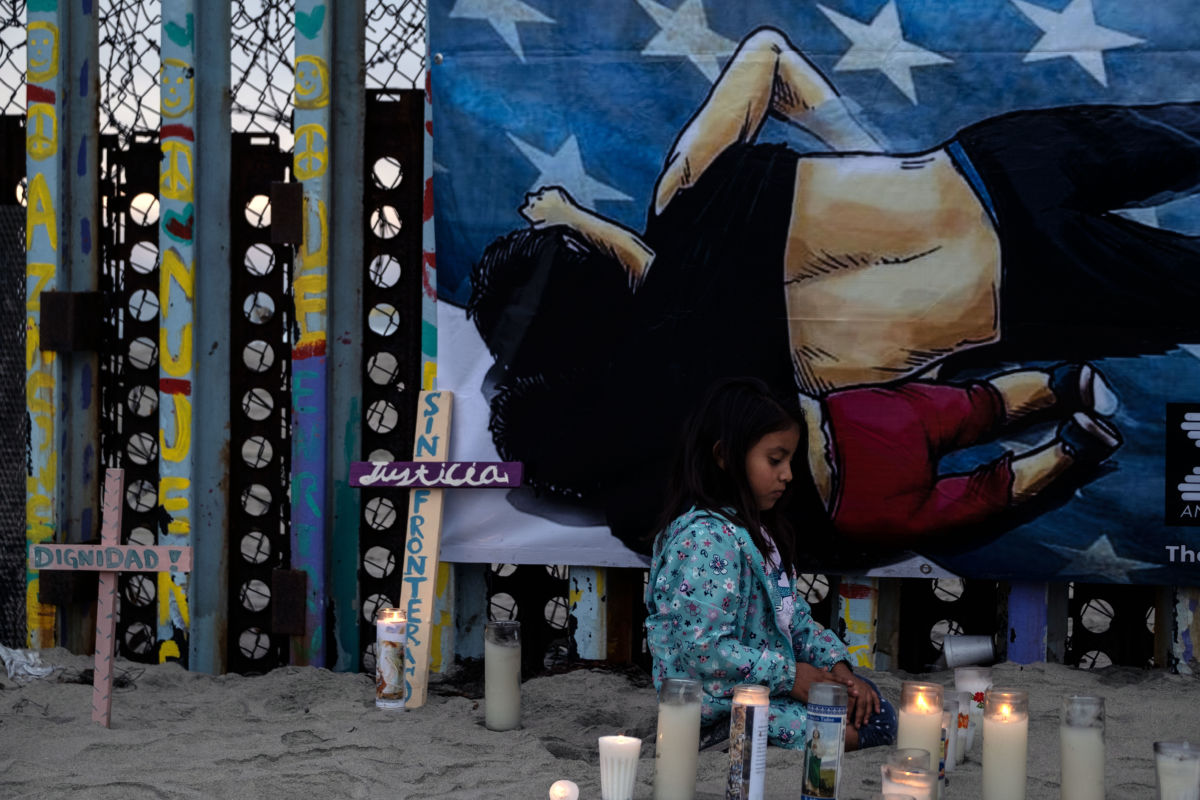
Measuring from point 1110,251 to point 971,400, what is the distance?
61 centimetres

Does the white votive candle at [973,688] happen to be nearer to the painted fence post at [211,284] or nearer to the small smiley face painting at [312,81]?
the painted fence post at [211,284]

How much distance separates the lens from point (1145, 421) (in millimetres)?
4168

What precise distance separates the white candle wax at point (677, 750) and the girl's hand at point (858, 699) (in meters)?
0.67

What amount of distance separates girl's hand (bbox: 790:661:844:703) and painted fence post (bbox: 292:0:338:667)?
5.86ft

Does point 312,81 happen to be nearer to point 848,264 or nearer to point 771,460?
point 848,264

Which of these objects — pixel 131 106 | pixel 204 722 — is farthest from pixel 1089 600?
pixel 131 106

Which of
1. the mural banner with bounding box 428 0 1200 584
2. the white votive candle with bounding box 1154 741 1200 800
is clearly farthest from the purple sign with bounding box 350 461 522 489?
the white votive candle with bounding box 1154 741 1200 800

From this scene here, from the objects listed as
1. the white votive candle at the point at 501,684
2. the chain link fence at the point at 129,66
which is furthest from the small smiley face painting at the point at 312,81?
the white votive candle at the point at 501,684

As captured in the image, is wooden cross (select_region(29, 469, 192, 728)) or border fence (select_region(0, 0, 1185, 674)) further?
border fence (select_region(0, 0, 1185, 674))

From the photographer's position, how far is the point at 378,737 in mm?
3660

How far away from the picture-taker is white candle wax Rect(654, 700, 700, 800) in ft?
9.34

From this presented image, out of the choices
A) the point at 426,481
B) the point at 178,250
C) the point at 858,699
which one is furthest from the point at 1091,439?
the point at 178,250

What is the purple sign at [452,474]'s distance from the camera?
14.1ft

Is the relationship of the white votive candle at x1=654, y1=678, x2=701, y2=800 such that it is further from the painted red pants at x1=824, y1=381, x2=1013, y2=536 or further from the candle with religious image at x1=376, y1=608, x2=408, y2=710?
the painted red pants at x1=824, y1=381, x2=1013, y2=536
